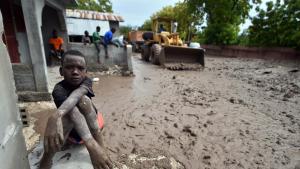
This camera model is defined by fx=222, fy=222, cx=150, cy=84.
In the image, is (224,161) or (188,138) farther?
(188,138)

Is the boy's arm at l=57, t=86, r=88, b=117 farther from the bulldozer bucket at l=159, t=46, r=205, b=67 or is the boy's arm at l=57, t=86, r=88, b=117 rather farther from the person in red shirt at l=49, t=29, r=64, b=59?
the bulldozer bucket at l=159, t=46, r=205, b=67

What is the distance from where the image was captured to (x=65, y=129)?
1.85 meters

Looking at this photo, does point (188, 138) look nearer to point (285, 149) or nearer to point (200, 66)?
point (285, 149)

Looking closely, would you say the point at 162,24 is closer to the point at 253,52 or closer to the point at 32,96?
the point at 253,52

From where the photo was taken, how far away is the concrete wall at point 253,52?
11529 millimetres

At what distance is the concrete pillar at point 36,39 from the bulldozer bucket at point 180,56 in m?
5.87

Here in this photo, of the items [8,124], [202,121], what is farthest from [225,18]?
[8,124]

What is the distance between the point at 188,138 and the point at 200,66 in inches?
277

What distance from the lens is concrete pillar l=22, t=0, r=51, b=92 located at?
4.52m

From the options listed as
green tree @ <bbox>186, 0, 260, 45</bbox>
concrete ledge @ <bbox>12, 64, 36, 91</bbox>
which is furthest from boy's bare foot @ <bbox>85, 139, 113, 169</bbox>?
green tree @ <bbox>186, 0, 260, 45</bbox>

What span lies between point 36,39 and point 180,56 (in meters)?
6.65

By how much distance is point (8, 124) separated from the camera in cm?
121

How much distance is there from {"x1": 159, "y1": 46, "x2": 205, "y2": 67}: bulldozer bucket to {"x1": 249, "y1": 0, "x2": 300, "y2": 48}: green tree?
4922 millimetres

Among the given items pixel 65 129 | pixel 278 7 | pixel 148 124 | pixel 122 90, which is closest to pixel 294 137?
pixel 148 124
